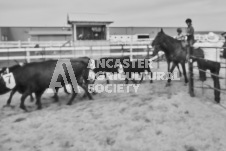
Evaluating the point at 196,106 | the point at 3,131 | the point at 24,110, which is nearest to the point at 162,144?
the point at 196,106

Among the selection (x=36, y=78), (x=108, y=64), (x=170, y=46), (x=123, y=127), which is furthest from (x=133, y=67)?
(x=123, y=127)

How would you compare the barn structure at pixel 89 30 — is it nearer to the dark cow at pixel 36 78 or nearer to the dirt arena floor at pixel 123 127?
the dark cow at pixel 36 78

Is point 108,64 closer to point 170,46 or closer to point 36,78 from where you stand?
point 170,46

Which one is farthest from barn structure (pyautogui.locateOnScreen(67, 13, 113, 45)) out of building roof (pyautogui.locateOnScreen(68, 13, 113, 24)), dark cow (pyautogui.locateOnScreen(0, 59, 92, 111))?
dark cow (pyautogui.locateOnScreen(0, 59, 92, 111))

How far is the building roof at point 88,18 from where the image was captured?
56.6 feet

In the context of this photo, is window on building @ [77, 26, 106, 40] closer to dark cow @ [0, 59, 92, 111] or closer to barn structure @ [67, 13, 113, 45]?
barn structure @ [67, 13, 113, 45]

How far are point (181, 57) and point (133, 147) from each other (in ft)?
16.3

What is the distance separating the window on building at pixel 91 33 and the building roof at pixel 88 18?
0.52 meters

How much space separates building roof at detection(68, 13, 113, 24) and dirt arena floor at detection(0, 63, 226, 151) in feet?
40.9

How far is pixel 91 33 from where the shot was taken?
17.4m

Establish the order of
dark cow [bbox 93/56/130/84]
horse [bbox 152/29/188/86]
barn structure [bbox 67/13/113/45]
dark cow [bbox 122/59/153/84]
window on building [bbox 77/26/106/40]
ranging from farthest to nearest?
window on building [bbox 77/26/106/40] < barn structure [bbox 67/13/113/45] < dark cow [bbox 122/59/153/84] < dark cow [bbox 93/56/130/84] < horse [bbox 152/29/188/86]

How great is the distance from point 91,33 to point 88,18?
4.49 feet

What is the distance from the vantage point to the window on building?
17203 mm

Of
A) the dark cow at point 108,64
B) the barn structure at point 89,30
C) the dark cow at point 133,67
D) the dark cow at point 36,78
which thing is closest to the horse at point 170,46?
the dark cow at point 133,67
